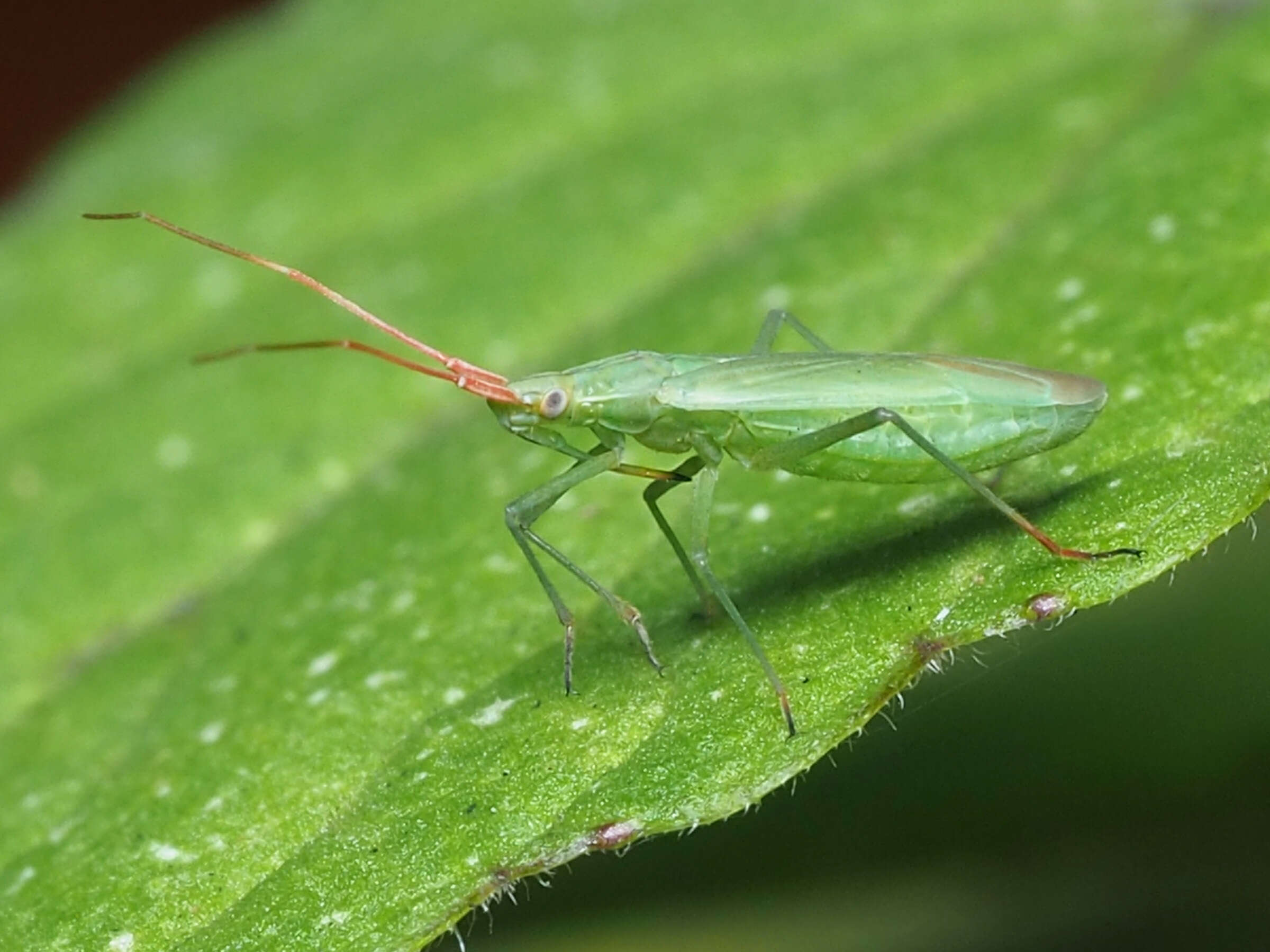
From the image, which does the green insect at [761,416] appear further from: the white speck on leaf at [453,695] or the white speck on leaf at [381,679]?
the white speck on leaf at [381,679]

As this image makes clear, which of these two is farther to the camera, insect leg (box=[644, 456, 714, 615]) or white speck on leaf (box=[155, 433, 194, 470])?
white speck on leaf (box=[155, 433, 194, 470])

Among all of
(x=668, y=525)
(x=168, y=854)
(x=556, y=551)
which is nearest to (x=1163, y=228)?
(x=668, y=525)

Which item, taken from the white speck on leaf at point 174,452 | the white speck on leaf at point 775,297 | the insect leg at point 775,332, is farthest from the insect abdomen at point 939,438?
the white speck on leaf at point 174,452

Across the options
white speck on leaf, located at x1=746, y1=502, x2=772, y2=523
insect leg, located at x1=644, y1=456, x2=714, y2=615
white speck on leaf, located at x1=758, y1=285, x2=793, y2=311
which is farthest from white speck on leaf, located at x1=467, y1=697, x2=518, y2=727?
white speck on leaf, located at x1=758, y1=285, x2=793, y2=311

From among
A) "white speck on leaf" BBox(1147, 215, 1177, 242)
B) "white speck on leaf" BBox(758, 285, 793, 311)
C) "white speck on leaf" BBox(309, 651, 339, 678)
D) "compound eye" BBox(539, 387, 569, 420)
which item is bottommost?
"white speck on leaf" BBox(309, 651, 339, 678)

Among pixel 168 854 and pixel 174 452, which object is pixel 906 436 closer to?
pixel 168 854

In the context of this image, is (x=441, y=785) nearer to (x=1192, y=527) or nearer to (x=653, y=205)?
(x=1192, y=527)

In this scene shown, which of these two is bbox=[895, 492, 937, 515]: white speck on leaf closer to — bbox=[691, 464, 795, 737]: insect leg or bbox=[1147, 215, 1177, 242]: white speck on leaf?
bbox=[691, 464, 795, 737]: insect leg
